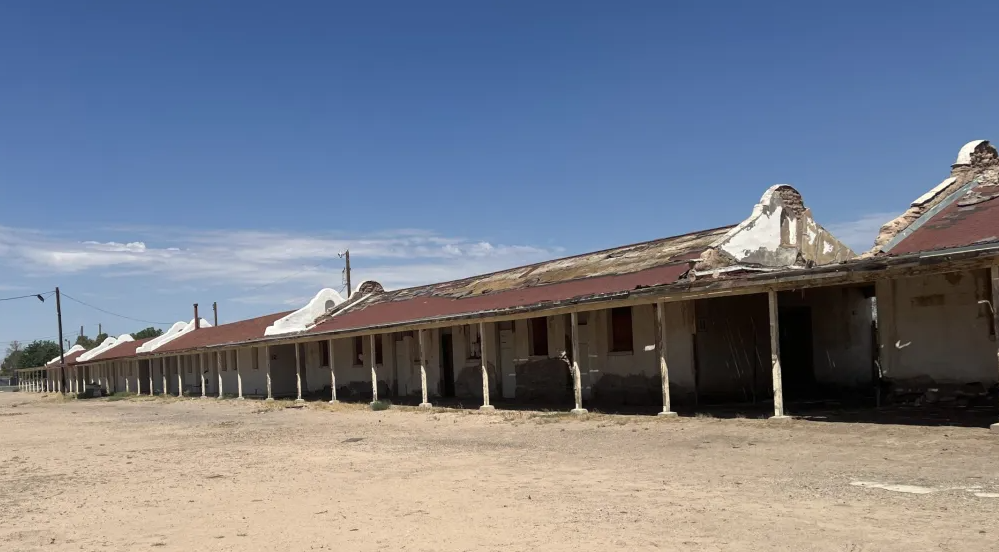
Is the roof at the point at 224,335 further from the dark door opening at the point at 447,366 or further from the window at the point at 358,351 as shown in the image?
the dark door opening at the point at 447,366

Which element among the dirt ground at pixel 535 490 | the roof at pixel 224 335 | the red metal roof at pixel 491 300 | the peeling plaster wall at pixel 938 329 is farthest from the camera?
the roof at pixel 224 335

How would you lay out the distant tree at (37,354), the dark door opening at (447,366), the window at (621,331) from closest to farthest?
the window at (621,331) < the dark door opening at (447,366) < the distant tree at (37,354)

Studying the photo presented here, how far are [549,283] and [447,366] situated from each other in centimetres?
542

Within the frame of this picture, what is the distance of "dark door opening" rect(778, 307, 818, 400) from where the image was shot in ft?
64.3

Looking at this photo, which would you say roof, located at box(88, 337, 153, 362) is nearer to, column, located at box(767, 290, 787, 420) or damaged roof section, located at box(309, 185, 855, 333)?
damaged roof section, located at box(309, 185, 855, 333)

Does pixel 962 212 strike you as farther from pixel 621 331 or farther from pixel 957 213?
pixel 621 331

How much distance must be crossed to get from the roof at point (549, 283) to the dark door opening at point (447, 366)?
1.22 metres

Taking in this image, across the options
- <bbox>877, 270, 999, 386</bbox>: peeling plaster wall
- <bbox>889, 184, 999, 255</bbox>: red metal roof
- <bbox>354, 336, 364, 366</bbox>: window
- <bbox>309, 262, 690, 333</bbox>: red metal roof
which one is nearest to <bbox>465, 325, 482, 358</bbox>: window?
<bbox>309, 262, 690, 333</bbox>: red metal roof

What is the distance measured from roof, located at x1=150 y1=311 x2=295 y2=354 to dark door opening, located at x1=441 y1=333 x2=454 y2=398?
33.8 ft

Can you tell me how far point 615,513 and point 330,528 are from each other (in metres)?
2.48

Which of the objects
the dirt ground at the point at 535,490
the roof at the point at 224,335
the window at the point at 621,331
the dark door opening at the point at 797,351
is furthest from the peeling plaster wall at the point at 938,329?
the roof at the point at 224,335

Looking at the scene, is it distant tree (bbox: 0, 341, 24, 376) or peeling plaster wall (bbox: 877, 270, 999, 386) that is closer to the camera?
peeling plaster wall (bbox: 877, 270, 999, 386)

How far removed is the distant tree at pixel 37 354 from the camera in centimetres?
10412

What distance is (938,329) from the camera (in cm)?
1373
